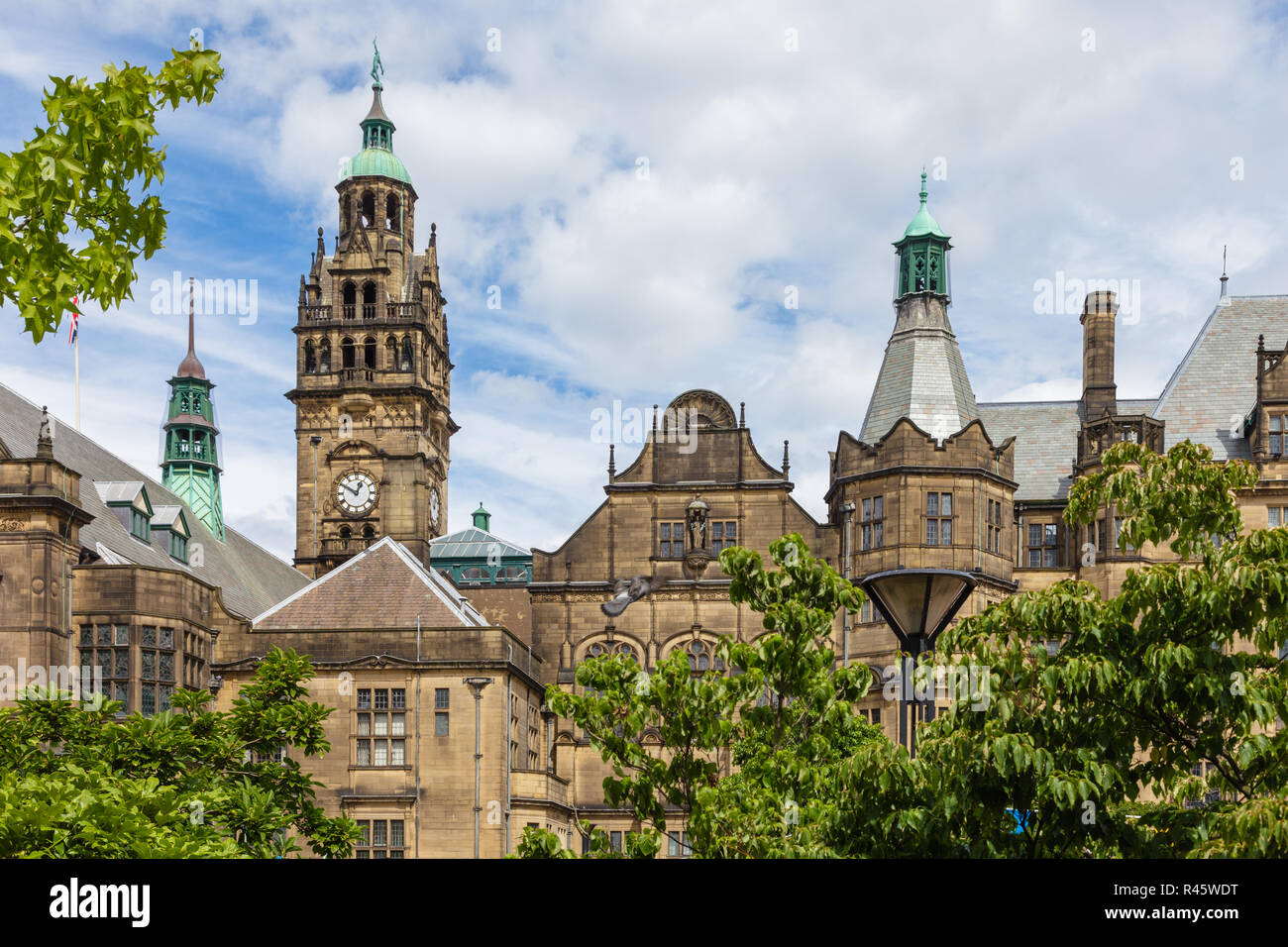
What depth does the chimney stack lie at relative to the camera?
187 ft

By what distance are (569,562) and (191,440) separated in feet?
204

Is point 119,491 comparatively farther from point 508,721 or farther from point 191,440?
point 191,440

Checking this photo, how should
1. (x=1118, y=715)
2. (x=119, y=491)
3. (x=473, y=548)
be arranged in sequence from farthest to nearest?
(x=473, y=548) → (x=119, y=491) → (x=1118, y=715)

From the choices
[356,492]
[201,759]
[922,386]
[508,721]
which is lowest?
[508,721]

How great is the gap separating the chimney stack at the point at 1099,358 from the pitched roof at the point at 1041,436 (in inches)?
43.2

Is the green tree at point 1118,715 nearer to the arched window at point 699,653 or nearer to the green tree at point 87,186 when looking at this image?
the green tree at point 87,186

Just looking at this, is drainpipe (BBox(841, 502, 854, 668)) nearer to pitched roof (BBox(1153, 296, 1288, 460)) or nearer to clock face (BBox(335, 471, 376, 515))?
pitched roof (BBox(1153, 296, 1288, 460))

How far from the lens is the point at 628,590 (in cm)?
5262

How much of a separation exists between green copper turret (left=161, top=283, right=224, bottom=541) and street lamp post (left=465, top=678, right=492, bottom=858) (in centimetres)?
6201

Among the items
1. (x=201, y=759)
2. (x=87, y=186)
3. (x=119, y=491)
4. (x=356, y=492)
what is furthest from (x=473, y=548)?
(x=87, y=186)

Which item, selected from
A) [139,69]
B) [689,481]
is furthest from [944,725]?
[689,481]

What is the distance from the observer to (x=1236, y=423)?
54.9 metres

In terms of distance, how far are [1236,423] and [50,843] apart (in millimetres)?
50855
